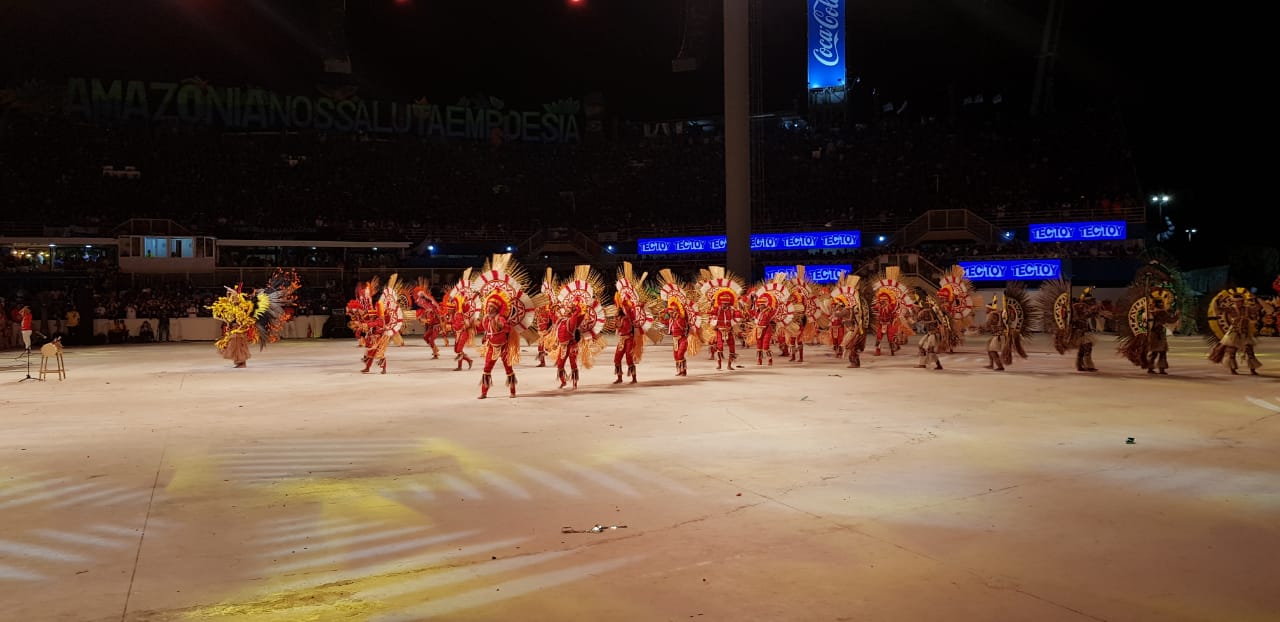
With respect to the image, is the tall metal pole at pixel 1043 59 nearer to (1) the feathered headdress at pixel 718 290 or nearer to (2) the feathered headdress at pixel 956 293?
(2) the feathered headdress at pixel 956 293

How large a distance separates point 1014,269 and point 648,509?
33844 millimetres

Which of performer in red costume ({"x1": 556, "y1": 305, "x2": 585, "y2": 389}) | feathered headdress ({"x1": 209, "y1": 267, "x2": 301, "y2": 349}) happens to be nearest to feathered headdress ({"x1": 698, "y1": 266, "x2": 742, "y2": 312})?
performer in red costume ({"x1": 556, "y1": 305, "x2": 585, "y2": 389})

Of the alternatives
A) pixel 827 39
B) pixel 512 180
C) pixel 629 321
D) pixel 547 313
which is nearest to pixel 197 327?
pixel 512 180

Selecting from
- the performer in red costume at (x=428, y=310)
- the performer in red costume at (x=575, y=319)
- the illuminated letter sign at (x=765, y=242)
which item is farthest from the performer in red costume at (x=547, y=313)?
the illuminated letter sign at (x=765, y=242)

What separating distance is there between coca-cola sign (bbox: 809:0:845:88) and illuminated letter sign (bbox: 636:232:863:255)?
9.97 metres

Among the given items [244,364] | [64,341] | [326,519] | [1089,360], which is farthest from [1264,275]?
[64,341]

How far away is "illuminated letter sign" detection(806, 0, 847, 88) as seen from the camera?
4391cm

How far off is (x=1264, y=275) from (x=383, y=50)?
135ft

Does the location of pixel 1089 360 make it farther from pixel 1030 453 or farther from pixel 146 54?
pixel 146 54

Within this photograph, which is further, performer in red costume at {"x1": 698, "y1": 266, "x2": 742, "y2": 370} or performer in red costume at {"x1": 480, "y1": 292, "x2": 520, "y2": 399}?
performer in red costume at {"x1": 698, "y1": 266, "x2": 742, "y2": 370}

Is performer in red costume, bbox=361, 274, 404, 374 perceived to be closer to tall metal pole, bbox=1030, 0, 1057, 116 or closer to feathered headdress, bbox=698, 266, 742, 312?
feathered headdress, bbox=698, 266, 742, 312

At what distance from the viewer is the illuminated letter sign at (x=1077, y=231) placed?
36.4 metres

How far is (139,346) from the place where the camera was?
103 feet

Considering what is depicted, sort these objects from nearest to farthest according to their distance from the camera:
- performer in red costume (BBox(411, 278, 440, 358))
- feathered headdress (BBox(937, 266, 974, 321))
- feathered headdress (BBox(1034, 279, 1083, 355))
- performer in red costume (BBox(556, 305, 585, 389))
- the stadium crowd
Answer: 1. performer in red costume (BBox(556, 305, 585, 389))
2. feathered headdress (BBox(1034, 279, 1083, 355))
3. performer in red costume (BBox(411, 278, 440, 358))
4. feathered headdress (BBox(937, 266, 974, 321))
5. the stadium crowd
